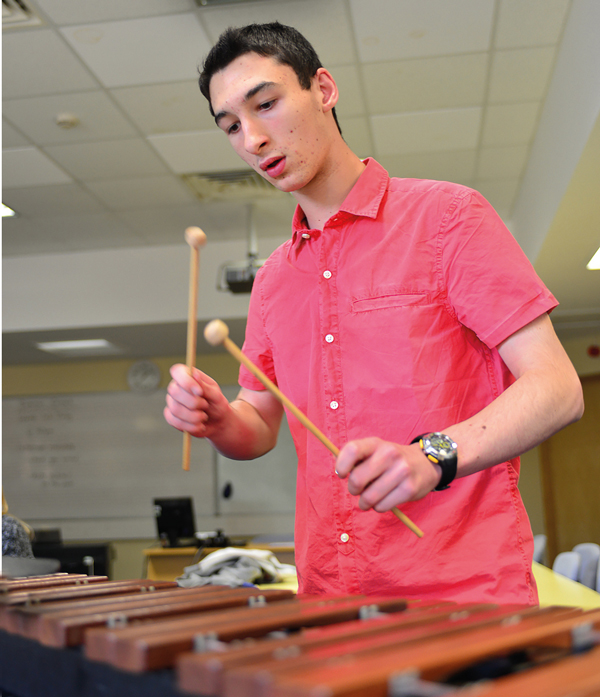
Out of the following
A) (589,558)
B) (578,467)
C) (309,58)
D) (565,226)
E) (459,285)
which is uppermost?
(565,226)

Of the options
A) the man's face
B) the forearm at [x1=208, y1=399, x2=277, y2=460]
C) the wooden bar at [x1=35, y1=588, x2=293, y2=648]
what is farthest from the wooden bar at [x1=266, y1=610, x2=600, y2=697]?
the man's face

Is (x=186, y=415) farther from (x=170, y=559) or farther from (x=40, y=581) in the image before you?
(x=170, y=559)

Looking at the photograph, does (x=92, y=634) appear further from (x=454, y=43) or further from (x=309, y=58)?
(x=454, y=43)

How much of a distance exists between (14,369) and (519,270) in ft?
25.5

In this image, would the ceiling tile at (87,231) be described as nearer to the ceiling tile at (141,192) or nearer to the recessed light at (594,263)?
the ceiling tile at (141,192)

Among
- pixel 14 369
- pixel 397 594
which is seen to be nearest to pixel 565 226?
pixel 397 594

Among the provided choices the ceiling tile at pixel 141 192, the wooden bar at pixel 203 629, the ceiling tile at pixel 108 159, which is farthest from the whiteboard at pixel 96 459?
the wooden bar at pixel 203 629

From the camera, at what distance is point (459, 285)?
118 centimetres

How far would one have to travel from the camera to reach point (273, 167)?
4.36ft

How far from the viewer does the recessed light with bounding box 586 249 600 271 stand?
4.38 m

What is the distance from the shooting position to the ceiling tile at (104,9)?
295 cm

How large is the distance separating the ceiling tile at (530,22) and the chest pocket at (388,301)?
92.2 inches

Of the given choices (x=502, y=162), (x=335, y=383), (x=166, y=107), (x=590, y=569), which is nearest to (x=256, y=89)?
(x=335, y=383)

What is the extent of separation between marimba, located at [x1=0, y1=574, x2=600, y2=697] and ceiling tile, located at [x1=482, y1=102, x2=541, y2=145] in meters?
3.51
